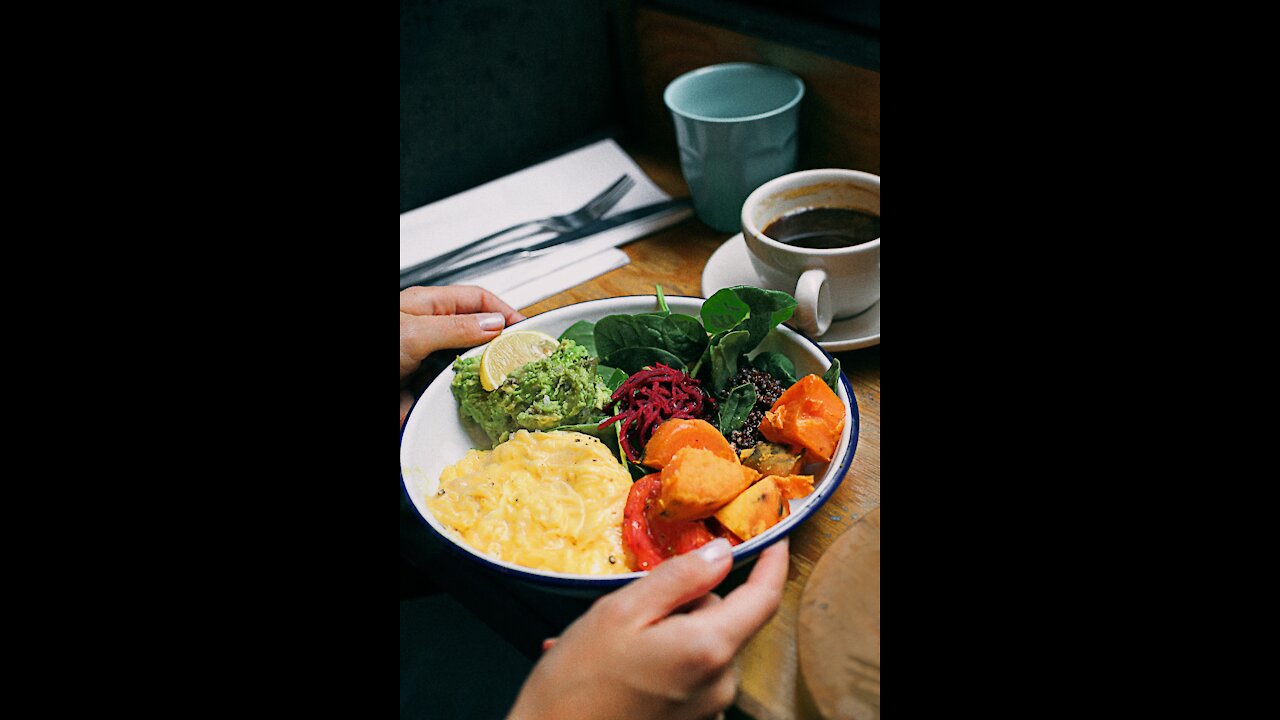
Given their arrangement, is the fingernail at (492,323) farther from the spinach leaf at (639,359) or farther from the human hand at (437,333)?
the spinach leaf at (639,359)

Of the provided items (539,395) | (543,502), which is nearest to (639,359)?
(539,395)

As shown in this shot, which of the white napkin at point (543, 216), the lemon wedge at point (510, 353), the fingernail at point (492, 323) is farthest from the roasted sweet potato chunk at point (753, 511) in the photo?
the white napkin at point (543, 216)

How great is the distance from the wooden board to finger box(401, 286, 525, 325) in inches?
25.7

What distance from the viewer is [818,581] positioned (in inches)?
34.5

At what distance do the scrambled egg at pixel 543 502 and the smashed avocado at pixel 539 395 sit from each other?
1.2 inches

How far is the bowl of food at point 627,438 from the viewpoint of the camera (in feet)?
3.10

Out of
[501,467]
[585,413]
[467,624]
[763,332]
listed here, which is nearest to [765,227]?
[763,332]

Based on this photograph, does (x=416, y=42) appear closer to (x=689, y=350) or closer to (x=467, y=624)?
(x=689, y=350)

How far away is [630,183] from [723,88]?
26 centimetres

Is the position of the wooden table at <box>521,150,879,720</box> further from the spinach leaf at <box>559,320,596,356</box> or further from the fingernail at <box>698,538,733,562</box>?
the spinach leaf at <box>559,320,596,356</box>

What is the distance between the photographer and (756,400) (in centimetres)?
110

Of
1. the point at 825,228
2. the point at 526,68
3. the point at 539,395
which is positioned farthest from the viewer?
the point at 526,68

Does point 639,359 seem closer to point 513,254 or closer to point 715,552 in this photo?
point 715,552

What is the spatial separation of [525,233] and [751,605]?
102cm
